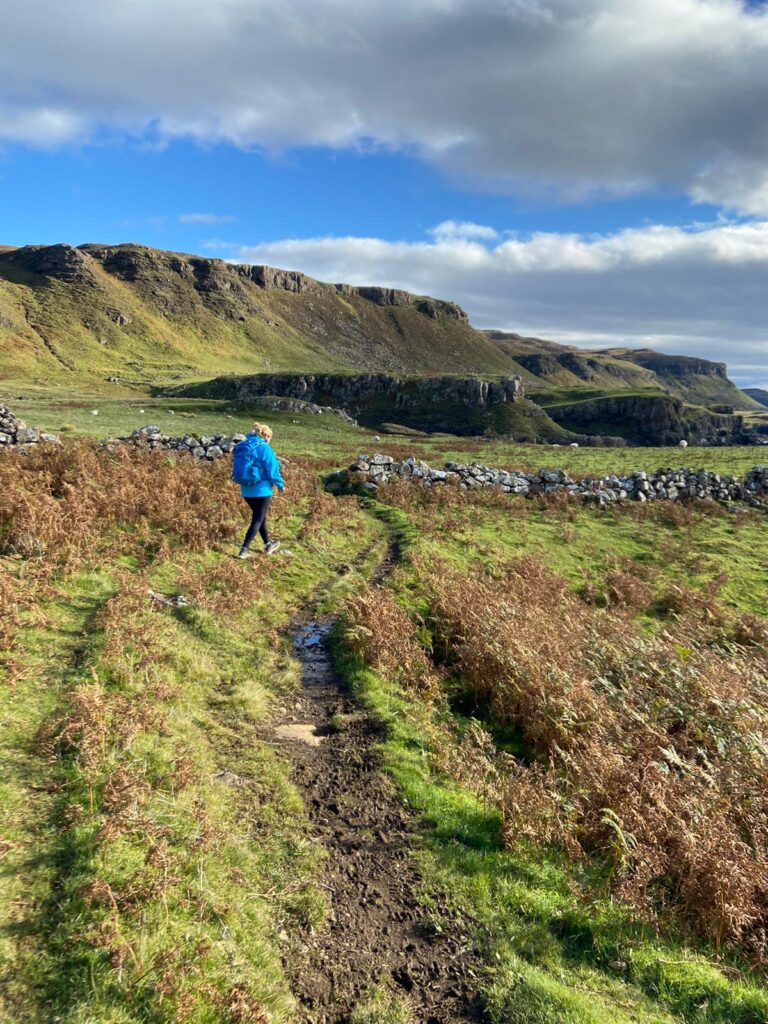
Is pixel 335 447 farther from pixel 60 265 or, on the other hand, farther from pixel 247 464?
pixel 60 265

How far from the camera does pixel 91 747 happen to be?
5.48m

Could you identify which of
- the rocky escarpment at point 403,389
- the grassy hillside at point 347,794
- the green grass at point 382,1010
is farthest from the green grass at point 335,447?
the rocky escarpment at point 403,389

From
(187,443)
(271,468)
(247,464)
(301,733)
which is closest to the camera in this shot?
(301,733)

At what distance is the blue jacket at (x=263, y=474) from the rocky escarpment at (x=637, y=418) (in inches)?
5918

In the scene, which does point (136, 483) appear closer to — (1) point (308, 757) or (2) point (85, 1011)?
(1) point (308, 757)

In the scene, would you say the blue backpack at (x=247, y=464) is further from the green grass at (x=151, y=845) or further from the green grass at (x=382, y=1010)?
the green grass at (x=382, y=1010)

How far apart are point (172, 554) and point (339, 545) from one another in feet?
17.5

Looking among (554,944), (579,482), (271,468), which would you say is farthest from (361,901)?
(579,482)

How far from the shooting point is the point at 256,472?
40.7ft

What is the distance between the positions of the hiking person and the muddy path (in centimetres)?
581

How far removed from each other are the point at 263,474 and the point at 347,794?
303 inches

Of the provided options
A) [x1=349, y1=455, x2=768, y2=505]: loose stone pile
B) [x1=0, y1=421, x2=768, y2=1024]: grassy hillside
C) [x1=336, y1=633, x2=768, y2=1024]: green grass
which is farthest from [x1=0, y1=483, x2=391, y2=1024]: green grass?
[x1=349, y1=455, x2=768, y2=505]: loose stone pile

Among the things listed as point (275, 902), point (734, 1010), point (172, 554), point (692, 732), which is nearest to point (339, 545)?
point (172, 554)

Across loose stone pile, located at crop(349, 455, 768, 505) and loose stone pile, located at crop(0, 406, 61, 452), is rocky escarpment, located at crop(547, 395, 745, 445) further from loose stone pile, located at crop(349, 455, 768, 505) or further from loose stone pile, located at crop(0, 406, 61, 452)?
loose stone pile, located at crop(0, 406, 61, 452)
